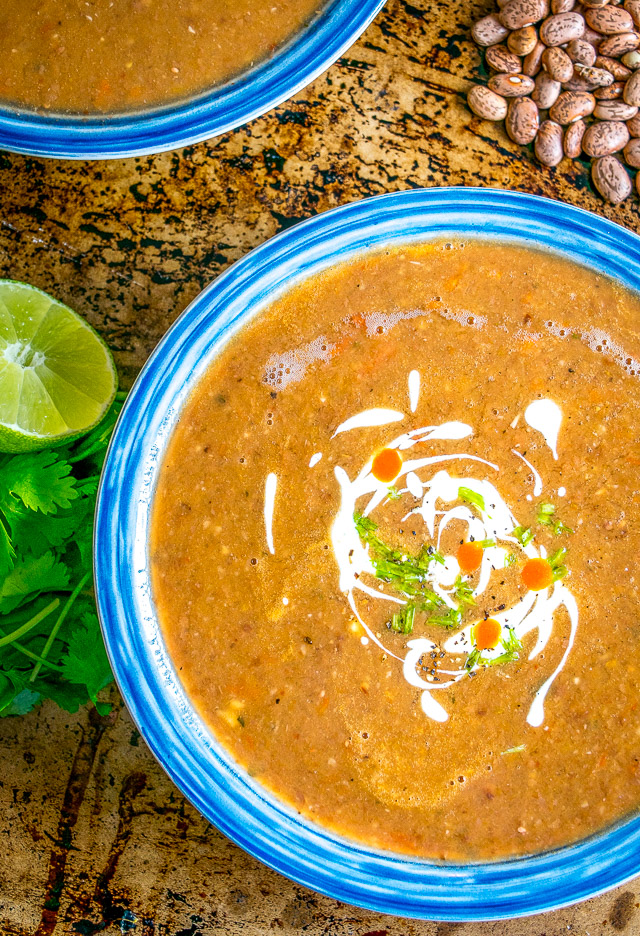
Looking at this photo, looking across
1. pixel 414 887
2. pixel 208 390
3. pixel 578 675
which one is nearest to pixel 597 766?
pixel 578 675

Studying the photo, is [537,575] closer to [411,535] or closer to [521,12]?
[411,535]

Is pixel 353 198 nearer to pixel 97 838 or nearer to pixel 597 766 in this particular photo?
pixel 597 766

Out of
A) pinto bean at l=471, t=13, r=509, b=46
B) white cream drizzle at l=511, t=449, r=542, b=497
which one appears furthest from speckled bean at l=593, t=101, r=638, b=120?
white cream drizzle at l=511, t=449, r=542, b=497

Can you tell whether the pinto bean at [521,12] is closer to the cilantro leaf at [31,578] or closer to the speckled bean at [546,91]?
the speckled bean at [546,91]

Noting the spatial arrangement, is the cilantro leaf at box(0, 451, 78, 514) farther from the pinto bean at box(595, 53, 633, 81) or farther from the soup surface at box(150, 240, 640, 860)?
the pinto bean at box(595, 53, 633, 81)

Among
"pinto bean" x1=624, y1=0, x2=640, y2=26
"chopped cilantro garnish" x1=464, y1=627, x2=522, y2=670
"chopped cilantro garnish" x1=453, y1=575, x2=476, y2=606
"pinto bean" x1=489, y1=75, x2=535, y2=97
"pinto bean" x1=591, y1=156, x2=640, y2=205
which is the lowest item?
"chopped cilantro garnish" x1=464, y1=627, x2=522, y2=670

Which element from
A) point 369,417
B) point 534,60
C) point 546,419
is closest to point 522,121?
point 534,60

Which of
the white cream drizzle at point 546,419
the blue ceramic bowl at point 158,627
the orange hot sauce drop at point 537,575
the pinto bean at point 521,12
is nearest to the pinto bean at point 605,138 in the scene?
the pinto bean at point 521,12
